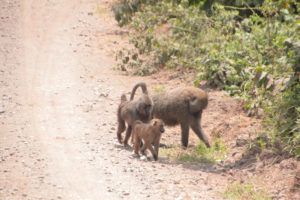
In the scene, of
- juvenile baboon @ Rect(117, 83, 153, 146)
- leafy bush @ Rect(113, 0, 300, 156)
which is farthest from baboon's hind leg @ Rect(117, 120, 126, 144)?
leafy bush @ Rect(113, 0, 300, 156)

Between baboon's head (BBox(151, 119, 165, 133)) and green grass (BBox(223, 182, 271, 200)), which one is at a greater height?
baboon's head (BBox(151, 119, 165, 133))

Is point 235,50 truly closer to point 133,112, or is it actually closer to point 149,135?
point 133,112

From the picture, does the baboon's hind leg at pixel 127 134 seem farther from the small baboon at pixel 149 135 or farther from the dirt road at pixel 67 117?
the small baboon at pixel 149 135

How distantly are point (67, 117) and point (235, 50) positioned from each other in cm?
374

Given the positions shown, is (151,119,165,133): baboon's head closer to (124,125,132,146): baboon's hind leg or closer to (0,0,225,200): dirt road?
(0,0,225,200): dirt road

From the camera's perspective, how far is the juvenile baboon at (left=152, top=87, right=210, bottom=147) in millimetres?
12406

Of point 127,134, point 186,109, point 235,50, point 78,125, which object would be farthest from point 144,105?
point 235,50

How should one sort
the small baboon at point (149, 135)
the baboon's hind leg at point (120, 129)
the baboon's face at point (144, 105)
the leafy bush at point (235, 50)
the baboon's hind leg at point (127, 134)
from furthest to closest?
1. the baboon's hind leg at point (120, 129)
2. the baboon's hind leg at point (127, 134)
3. the baboon's face at point (144, 105)
4. the small baboon at point (149, 135)
5. the leafy bush at point (235, 50)

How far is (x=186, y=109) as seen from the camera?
12.5 metres

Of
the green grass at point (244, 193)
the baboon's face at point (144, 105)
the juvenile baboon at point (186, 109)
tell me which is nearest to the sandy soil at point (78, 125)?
the green grass at point (244, 193)

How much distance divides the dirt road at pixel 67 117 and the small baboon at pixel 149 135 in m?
0.27

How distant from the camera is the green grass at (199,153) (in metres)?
11.7

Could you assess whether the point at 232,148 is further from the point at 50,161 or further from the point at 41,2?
the point at 41,2

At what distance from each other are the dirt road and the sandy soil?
0.01 meters
